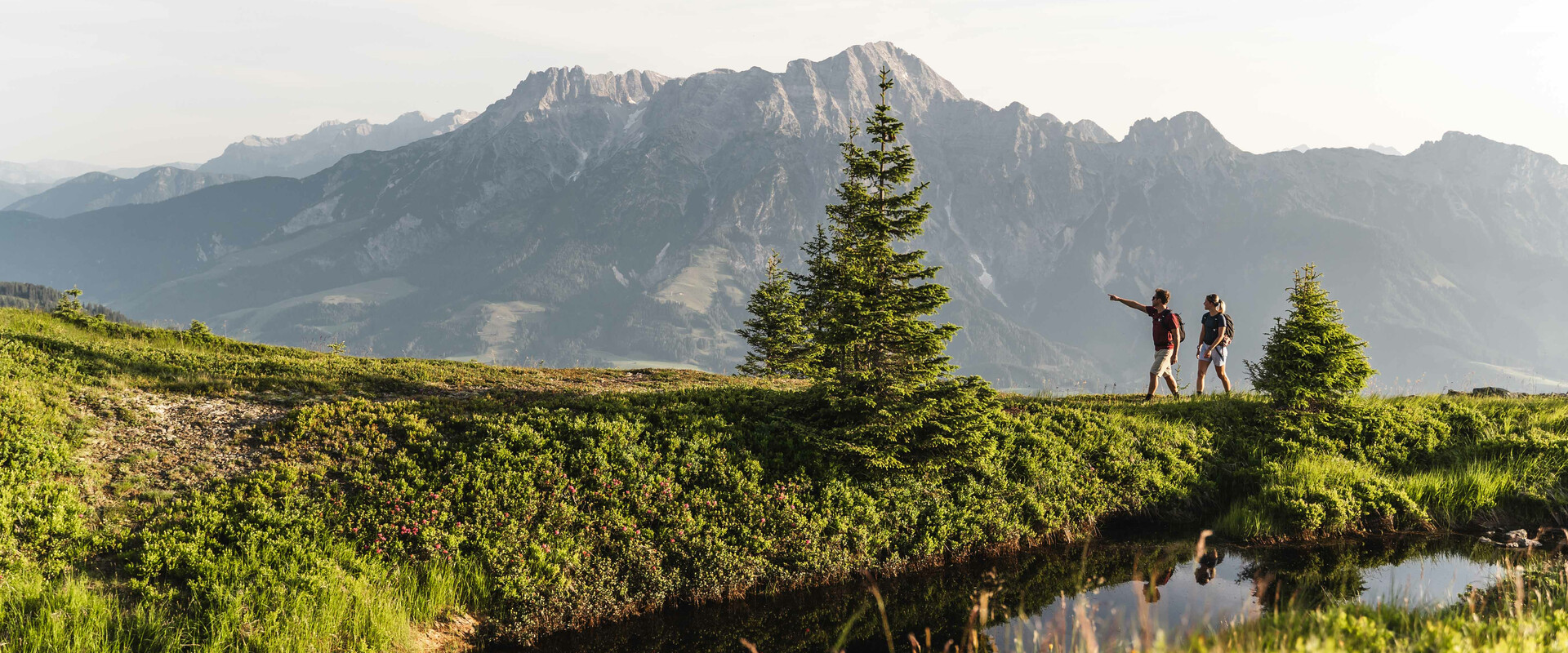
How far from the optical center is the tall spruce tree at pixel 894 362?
565 inches

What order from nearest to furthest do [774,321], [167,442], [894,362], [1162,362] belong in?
1. [167,442]
2. [894,362]
3. [1162,362]
4. [774,321]

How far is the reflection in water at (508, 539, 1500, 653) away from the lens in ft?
35.5

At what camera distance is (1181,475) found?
16234 mm

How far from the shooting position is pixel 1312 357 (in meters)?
17.9

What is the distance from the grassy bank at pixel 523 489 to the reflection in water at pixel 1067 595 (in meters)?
0.53

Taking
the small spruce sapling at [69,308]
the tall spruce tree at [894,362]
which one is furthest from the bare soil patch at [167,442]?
the tall spruce tree at [894,362]

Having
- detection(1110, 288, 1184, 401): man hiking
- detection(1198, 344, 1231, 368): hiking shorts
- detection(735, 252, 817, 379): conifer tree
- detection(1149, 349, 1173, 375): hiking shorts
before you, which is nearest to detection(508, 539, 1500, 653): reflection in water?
detection(1149, 349, 1173, 375): hiking shorts

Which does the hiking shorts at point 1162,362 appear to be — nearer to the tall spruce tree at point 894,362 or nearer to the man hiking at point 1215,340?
the man hiking at point 1215,340

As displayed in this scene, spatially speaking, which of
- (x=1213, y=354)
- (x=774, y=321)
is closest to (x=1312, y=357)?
(x=1213, y=354)

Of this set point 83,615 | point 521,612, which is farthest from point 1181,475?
point 83,615

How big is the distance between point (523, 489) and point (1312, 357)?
18.4 m

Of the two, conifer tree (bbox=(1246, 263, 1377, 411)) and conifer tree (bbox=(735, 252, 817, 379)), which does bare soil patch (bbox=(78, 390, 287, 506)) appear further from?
conifer tree (bbox=(1246, 263, 1377, 411))

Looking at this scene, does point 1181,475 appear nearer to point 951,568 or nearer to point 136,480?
point 951,568

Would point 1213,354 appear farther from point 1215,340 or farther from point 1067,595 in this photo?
point 1067,595
